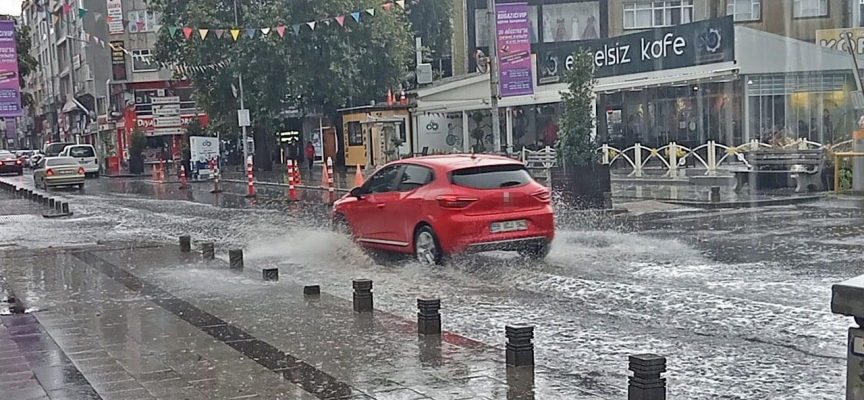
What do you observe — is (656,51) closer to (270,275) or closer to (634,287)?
(634,287)

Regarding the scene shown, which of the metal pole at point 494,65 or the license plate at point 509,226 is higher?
the metal pole at point 494,65

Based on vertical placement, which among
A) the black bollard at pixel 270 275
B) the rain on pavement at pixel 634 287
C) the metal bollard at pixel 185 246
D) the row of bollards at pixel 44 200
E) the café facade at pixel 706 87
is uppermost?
the café facade at pixel 706 87

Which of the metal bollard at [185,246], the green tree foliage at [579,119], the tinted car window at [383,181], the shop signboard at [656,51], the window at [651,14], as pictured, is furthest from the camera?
the window at [651,14]

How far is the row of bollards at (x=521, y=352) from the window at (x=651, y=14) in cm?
4218

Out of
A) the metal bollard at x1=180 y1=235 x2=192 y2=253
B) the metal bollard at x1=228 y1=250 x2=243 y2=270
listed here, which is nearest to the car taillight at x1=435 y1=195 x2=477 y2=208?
the metal bollard at x1=228 y1=250 x2=243 y2=270

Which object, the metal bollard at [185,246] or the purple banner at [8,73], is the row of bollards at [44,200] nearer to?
the purple banner at [8,73]

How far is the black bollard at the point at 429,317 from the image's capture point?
7973 millimetres

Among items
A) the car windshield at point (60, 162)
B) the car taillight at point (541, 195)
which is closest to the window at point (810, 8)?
the car windshield at point (60, 162)

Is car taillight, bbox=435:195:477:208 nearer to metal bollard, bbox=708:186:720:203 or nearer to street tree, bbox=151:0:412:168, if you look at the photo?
metal bollard, bbox=708:186:720:203

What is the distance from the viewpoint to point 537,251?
12.9 meters

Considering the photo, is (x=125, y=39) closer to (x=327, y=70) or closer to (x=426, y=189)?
(x=327, y=70)

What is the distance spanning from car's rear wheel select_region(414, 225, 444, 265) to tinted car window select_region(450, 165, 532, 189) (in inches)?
30.6

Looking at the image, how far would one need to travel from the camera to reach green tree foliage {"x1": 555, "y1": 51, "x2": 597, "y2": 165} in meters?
21.8

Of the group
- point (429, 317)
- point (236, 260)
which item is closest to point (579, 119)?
point (236, 260)
